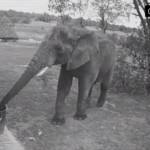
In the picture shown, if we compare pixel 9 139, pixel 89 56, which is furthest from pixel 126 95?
pixel 9 139

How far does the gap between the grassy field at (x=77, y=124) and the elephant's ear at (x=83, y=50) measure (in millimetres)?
1345

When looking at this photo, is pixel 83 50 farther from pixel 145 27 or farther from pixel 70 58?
pixel 145 27

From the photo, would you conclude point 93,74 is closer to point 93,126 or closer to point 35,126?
point 93,126

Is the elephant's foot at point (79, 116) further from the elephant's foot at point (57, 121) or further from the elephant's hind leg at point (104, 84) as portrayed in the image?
the elephant's hind leg at point (104, 84)

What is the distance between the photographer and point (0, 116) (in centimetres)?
566

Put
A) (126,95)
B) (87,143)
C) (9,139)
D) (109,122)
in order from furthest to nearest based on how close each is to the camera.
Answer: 1. (126,95)
2. (109,122)
3. (87,143)
4. (9,139)

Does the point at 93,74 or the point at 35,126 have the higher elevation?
the point at 93,74

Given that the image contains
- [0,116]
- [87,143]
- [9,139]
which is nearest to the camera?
[0,116]

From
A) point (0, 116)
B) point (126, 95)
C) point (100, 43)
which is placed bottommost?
point (126, 95)

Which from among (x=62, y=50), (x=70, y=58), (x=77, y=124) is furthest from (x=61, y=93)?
(x=62, y=50)

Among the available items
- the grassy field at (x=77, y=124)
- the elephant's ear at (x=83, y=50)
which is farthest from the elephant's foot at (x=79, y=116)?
the elephant's ear at (x=83, y=50)

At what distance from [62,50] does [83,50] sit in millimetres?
571

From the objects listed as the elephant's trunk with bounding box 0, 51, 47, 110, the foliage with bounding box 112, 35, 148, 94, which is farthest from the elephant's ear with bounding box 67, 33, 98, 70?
the foliage with bounding box 112, 35, 148, 94

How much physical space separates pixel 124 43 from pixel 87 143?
→ 5528mm
